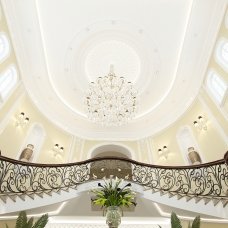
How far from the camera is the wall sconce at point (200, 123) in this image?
11490mm

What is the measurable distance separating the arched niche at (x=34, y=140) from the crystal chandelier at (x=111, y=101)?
376 cm

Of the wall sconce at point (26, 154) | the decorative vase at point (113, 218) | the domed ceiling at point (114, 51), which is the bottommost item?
the decorative vase at point (113, 218)

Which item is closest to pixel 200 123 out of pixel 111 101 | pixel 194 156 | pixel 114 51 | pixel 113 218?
pixel 194 156

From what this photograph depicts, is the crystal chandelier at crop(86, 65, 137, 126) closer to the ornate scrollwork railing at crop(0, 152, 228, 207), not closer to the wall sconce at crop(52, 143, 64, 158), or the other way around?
the ornate scrollwork railing at crop(0, 152, 228, 207)

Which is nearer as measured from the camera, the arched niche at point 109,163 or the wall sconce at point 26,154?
the wall sconce at point 26,154

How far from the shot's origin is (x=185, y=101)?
43.3 ft

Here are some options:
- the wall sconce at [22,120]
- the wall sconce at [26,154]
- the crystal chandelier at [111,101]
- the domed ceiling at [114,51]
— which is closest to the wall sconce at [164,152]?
the domed ceiling at [114,51]

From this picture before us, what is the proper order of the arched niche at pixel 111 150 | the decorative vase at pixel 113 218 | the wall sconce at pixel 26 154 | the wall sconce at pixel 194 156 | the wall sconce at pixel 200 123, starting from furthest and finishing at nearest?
1. the arched niche at pixel 111 150
2. the wall sconce at pixel 200 123
3. the wall sconce at pixel 194 156
4. the wall sconce at pixel 26 154
5. the decorative vase at pixel 113 218

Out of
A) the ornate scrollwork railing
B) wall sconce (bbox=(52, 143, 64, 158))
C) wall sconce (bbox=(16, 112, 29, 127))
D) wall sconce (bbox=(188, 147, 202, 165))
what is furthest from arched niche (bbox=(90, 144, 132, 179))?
wall sconce (bbox=(16, 112, 29, 127))

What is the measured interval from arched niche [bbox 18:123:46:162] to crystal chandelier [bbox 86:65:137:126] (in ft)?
12.3

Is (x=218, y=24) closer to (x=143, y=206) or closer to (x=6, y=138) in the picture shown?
(x=143, y=206)

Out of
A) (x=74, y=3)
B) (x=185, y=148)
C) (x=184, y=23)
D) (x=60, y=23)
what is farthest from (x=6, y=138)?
(x=184, y=23)

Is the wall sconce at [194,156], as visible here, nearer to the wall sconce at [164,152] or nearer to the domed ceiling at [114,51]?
the wall sconce at [164,152]

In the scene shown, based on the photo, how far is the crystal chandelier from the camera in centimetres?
937
